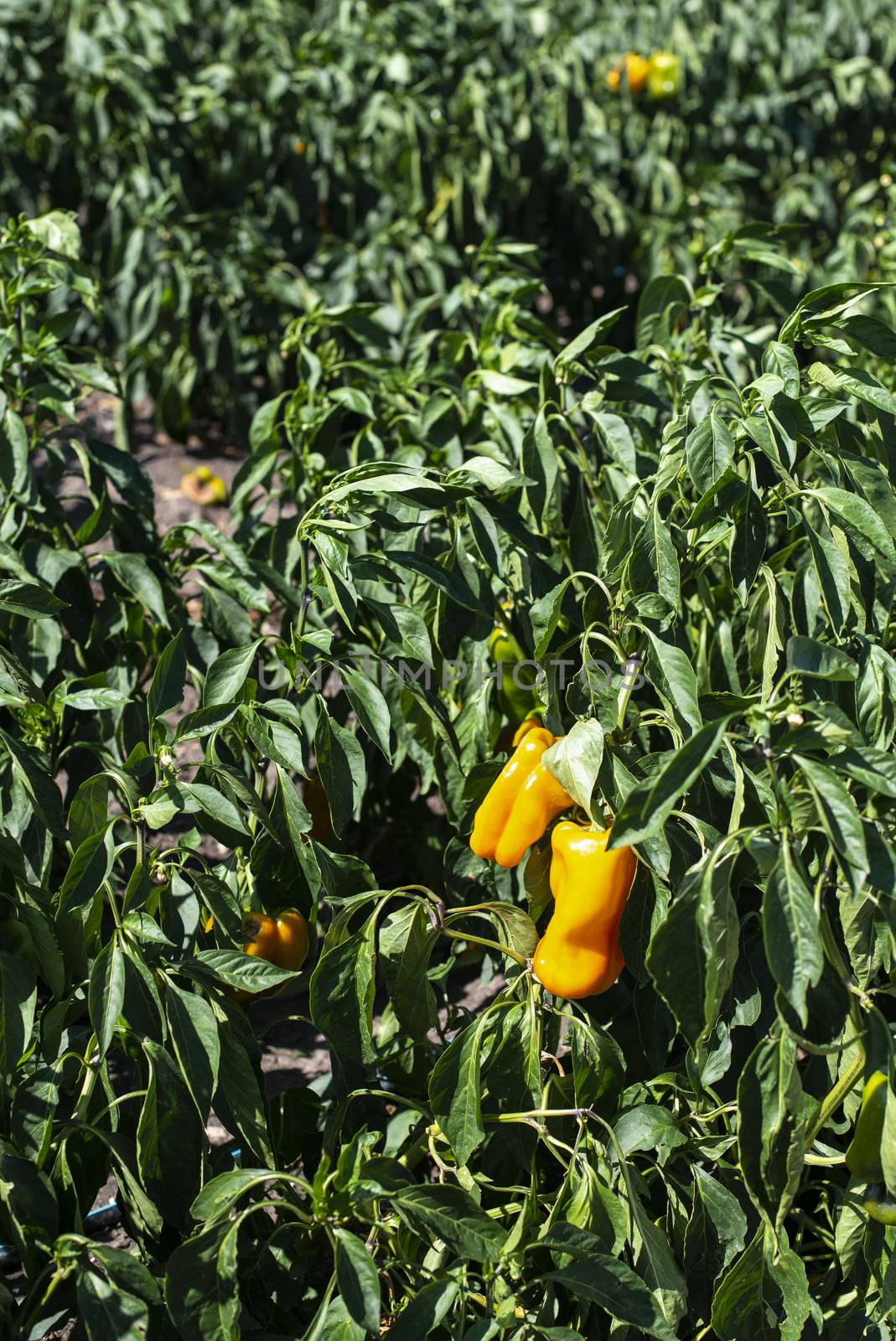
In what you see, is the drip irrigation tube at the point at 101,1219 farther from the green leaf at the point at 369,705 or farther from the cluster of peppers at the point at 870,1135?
the cluster of peppers at the point at 870,1135

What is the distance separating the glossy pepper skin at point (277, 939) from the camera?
1721 mm

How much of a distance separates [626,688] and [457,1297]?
0.73 meters

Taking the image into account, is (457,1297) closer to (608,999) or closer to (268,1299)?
(268,1299)

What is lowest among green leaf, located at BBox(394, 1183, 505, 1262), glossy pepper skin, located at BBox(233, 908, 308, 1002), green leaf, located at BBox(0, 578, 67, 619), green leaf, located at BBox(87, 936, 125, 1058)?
green leaf, located at BBox(394, 1183, 505, 1262)

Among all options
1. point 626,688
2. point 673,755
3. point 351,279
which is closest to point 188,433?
point 351,279

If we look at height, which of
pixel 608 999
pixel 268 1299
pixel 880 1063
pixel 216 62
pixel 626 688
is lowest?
pixel 268 1299

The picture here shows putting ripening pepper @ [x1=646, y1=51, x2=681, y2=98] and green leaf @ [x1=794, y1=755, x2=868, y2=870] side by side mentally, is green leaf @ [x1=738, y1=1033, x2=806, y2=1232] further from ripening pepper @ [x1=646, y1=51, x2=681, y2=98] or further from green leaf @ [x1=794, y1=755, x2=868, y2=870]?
ripening pepper @ [x1=646, y1=51, x2=681, y2=98]

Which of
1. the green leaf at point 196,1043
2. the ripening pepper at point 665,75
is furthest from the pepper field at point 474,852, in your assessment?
the ripening pepper at point 665,75

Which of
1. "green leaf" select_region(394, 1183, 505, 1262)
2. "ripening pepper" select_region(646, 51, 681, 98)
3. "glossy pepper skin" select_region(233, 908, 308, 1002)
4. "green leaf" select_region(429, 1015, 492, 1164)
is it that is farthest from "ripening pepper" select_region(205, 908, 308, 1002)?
"ripening pepper" select_region(646, 51, 681, 98)

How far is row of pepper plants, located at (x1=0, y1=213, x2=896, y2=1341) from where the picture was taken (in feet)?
4.36

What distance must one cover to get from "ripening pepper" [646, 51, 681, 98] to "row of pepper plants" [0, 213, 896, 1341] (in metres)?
3.42

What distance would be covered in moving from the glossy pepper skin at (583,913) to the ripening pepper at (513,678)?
0.39 metres

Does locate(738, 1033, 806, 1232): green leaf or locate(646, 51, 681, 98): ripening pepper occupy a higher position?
locate(646, 51, 681, 98): ripening pepper

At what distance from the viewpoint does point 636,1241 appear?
1454 mm
